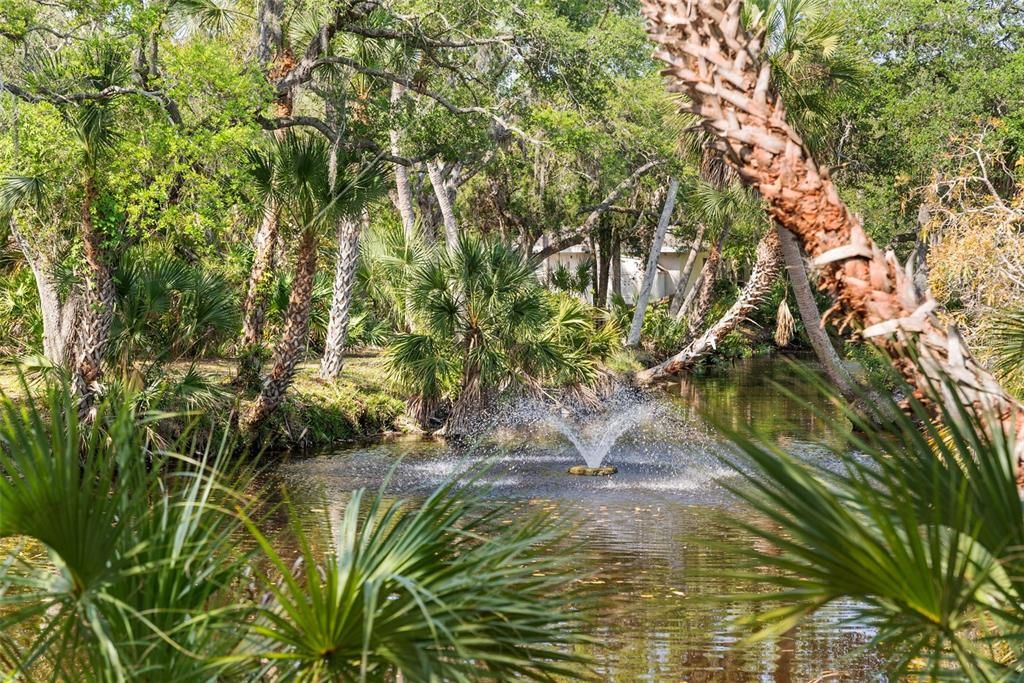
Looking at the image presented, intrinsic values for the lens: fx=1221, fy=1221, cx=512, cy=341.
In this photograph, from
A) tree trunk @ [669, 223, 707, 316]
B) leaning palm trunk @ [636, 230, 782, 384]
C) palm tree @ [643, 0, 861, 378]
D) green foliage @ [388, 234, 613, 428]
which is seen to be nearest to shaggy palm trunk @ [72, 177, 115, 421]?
green foliage @ [388, 234, 613, 428]

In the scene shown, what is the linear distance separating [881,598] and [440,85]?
60.0 feet

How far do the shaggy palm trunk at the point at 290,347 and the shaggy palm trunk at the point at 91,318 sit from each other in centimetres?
288

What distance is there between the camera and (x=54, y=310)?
16359mm

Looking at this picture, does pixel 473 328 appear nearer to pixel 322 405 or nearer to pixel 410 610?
pixel 322 405

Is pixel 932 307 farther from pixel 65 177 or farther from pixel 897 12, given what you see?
pixel 897 12

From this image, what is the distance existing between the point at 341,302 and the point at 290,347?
5083 millimetres

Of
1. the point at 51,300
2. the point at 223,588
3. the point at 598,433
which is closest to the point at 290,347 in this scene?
the point at 51,300

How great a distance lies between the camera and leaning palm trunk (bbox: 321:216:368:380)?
22.3m

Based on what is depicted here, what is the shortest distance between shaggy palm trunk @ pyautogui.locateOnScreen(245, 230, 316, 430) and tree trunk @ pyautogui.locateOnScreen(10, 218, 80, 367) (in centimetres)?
297

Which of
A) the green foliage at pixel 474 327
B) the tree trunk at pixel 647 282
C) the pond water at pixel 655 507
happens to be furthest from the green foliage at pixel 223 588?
the tree trunk at pixel 647 282

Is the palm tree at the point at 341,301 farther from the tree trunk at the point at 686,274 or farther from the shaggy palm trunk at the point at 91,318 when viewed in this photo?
the tree trunk at the point at 686,274

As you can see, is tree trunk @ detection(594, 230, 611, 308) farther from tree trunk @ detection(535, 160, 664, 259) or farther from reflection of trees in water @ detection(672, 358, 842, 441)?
reflection of trees in water @ detection(672, 358, 842, 441)

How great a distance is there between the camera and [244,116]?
51.2 feet

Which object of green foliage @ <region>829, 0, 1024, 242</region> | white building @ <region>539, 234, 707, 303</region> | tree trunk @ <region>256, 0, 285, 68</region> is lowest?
tree trunk @ <region>256, 0, 285, 68</region>
